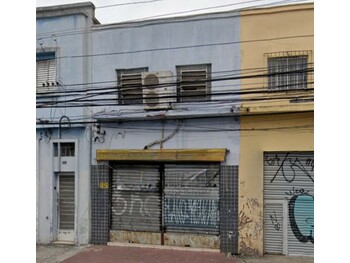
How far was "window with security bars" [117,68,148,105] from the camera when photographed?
29.3ft

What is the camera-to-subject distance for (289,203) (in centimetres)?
813

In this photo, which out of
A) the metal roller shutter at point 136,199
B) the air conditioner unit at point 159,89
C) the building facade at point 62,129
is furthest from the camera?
the building facade at point 62,129

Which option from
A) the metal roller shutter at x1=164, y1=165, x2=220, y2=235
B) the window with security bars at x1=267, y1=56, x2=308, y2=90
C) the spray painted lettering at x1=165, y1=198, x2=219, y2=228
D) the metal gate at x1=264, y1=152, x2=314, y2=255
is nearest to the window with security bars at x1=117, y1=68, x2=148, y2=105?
the metal roller shutter at x1=164, y1=165, x2=220, y2=235

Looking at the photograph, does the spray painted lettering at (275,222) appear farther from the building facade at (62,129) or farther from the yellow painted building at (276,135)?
the building facade at (62,129)

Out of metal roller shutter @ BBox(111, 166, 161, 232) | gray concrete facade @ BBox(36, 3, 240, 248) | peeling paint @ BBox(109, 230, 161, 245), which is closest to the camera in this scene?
gray concrete facade @ BBox(36, 3, 240, 248)

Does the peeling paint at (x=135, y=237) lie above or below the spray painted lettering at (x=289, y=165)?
below

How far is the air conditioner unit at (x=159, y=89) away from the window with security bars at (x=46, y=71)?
120 inches

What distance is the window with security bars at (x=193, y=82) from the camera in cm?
862

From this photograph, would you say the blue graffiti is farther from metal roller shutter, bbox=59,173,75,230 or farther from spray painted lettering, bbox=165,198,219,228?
metal roller shutter, bbox=59,173,75,230

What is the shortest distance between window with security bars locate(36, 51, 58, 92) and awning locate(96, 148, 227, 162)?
2.68 metres

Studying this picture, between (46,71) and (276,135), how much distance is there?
7.17 m

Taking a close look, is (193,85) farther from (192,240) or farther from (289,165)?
(192,240)

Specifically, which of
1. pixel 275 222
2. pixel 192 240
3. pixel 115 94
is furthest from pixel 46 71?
pixel 275 222

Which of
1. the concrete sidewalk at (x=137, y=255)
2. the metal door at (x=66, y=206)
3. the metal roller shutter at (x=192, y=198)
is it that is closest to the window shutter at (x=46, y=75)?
the metal door at (x=66, y=206)
